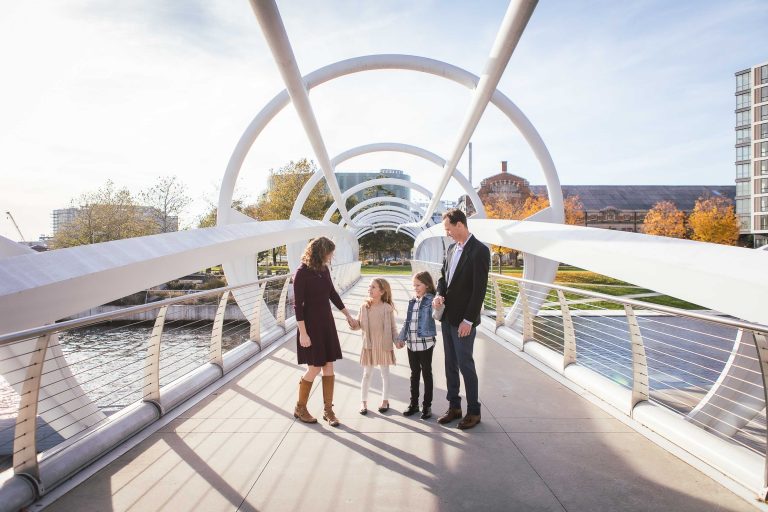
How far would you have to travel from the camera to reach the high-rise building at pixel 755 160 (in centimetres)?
4831

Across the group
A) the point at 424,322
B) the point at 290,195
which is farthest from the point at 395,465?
the point at 290,195

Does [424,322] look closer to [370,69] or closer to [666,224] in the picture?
[370,69]

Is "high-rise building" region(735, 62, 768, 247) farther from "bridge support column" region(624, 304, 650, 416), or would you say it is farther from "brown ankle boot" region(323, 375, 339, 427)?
"brown ankle boot" region(323, 375, 339, 427)

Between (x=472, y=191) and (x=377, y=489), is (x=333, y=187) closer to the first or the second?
(x=472, y=191)

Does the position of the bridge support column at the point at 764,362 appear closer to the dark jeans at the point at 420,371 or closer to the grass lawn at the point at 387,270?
the dark jeans at the point at 420,371

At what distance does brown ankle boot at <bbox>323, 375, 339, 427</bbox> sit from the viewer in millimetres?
3865

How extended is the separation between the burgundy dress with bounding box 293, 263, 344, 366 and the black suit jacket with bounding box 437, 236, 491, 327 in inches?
39.7

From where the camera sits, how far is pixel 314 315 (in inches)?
159

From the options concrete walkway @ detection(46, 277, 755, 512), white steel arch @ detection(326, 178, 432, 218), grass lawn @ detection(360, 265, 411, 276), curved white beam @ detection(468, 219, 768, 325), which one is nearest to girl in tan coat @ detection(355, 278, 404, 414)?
concrete walkway @ detection(46, 277, 755, 512)

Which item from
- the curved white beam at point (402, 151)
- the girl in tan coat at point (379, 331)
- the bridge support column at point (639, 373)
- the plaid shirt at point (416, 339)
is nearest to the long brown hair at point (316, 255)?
the girl in tan coat at point (379, 331)

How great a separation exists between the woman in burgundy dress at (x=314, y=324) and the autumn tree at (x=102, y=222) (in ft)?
113

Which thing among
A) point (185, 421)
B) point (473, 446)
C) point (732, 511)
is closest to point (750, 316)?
point (732, 511)

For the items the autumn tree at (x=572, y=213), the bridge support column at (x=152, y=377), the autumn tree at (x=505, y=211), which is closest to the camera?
the bridge support column at (x=152, y=377)

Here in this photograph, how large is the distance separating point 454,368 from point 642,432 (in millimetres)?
1478
